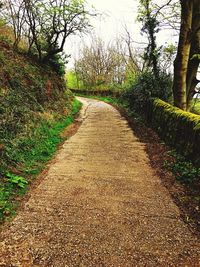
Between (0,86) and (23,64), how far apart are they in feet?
11.8

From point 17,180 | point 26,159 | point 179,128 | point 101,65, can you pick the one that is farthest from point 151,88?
point 101,65

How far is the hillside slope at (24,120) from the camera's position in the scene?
5.87 m

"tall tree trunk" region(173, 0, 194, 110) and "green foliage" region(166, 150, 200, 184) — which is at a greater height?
"tall tree trunk" region(173, 0, 194, 110)

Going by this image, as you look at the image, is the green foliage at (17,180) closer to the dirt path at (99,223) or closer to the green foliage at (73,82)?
the dirt path at (99,223)

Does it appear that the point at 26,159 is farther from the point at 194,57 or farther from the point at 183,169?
the point at 194,57

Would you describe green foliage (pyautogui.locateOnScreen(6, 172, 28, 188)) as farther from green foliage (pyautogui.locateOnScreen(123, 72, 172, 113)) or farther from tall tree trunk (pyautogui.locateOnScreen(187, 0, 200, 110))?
green foliage (pyautogui.locateOnScreen(123, 72, 172, 113))

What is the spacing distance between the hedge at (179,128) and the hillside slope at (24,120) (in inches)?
158

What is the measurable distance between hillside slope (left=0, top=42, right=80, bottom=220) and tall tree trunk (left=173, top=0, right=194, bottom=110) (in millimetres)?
5225

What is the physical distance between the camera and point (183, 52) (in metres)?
9.57

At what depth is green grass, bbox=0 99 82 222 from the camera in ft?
16.2

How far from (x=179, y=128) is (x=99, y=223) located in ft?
14.8

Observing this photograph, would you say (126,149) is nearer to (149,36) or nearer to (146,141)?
(146,141)

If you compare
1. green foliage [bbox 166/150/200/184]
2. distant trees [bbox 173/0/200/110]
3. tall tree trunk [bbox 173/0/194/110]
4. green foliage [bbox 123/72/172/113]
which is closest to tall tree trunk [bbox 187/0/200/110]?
distant trees [bbox 173/0/200/110]

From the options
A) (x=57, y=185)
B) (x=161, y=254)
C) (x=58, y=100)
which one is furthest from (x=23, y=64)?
(x=161, y=254)
